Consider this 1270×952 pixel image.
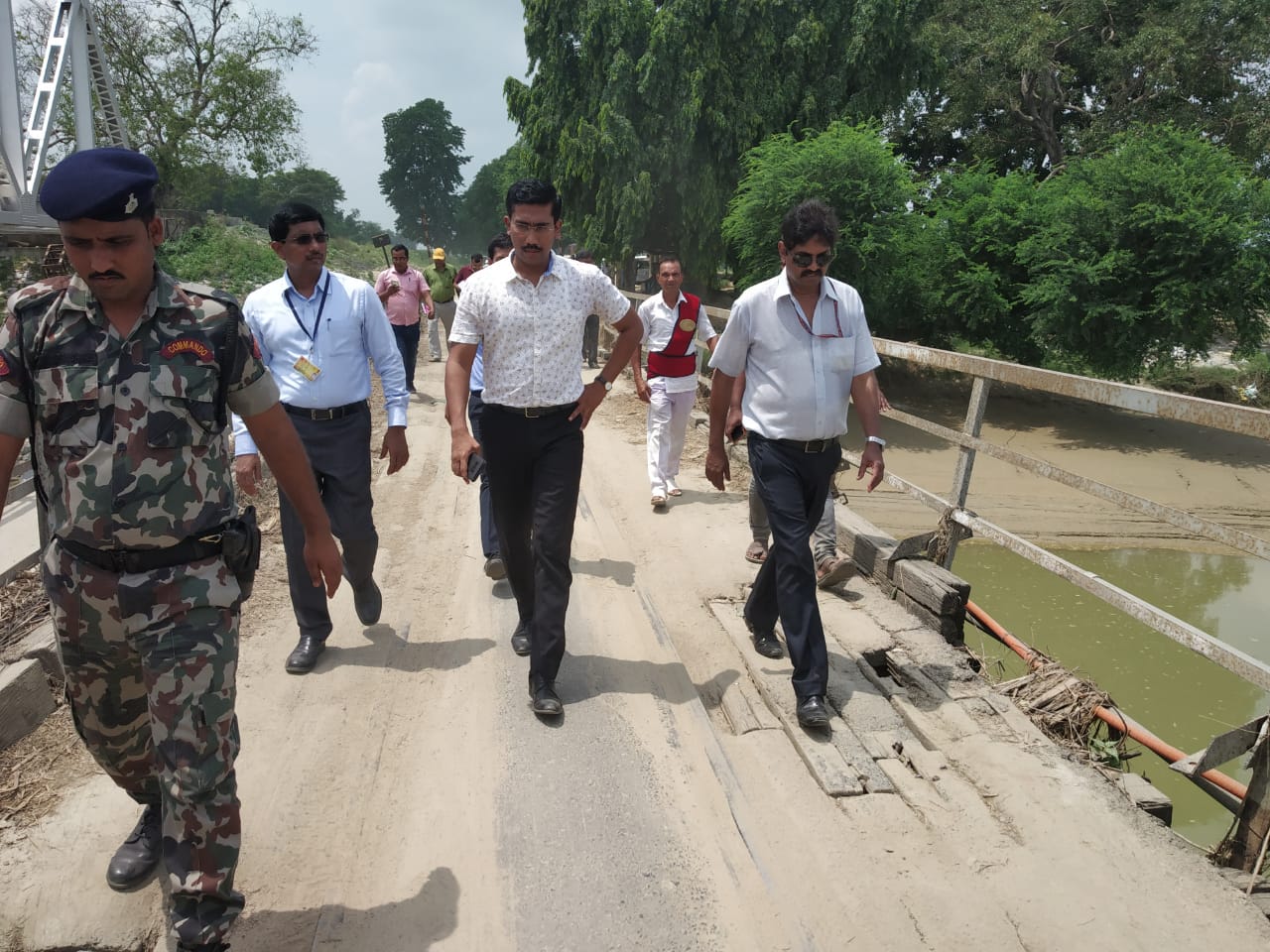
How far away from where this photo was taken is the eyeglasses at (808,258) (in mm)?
3439

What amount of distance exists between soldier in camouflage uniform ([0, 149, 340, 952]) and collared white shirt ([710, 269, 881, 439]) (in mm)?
2012

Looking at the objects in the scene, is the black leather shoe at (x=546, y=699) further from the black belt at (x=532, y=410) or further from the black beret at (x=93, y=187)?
the black beret at (x=93, y=187)

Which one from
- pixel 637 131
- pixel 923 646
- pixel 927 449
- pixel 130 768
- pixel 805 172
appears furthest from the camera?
pixel 637 131

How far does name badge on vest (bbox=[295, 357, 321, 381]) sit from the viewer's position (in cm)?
369

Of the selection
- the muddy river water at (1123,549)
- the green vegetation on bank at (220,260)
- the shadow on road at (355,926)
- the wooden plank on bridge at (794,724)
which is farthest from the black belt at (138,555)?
the green vegetation on bank at (220,260)

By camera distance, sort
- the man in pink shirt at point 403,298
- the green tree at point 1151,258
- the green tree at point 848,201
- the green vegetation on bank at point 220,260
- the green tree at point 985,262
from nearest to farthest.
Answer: the man in pink shirt at point 403,298 < the green tree at point 1151,258 < the green tree at point 848,201 < the green tree at point 985,262 < the green vegetation on bank at point 220,260

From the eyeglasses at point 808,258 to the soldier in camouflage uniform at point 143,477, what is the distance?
Result: 2106mm

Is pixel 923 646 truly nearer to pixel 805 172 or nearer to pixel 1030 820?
pixel 1030 820

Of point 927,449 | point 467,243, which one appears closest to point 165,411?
point 927,449

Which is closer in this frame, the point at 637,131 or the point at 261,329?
the point at 261,329

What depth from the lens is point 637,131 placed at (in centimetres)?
1891

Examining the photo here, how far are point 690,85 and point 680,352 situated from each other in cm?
1385

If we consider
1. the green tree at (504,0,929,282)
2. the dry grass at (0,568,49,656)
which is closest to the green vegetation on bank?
the green tree at (504,0,929,282)

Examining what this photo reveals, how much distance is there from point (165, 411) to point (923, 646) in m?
3.40
